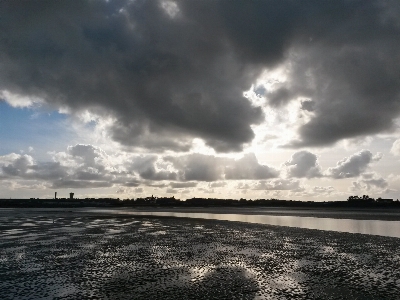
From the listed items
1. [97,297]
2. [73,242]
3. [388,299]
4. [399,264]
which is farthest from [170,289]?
[73,242]

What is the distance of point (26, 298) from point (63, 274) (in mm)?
3888

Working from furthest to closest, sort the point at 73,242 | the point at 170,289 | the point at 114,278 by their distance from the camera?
the point at 73,242 < the point at 114,278 < the point at 170,289

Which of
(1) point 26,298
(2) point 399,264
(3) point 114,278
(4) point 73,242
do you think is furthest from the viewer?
(4) point 73,242

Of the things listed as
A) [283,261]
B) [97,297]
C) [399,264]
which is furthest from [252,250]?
[97,297]

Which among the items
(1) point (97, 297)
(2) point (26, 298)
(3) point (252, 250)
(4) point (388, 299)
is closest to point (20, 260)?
(2) point (26, 298)

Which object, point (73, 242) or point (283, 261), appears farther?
point (73, 242)

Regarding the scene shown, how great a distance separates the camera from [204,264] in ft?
59.2

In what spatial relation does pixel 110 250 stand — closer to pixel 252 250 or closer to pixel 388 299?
pixel 252 250

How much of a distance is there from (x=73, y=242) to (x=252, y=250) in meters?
14.0

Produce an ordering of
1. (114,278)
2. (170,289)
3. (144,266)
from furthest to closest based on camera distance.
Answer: (144,266) → (114,278) → (170,289)

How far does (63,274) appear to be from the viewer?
50.7 ft

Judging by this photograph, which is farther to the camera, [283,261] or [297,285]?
[283,261]

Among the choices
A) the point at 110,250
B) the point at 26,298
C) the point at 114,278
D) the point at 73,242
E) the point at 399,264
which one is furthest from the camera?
the point at 73,242

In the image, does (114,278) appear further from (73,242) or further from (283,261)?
(73,242)
